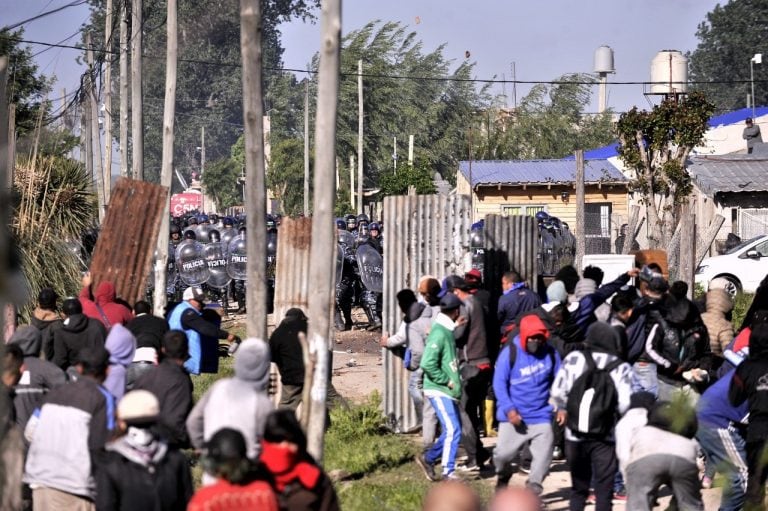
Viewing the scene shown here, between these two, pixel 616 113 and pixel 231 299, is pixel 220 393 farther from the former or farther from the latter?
pixel 616 113

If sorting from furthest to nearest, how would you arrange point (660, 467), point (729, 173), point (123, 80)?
point (729, 173), point (123, 80), point (660, 467)

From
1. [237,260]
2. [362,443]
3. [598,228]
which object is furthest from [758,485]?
[598,228]

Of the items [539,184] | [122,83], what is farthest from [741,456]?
[539,184]

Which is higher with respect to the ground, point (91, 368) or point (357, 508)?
point (91, 368)

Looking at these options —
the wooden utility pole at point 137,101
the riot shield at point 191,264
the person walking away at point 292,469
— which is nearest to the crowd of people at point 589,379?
the person walking away at point 292,469

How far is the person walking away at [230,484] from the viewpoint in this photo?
508 centimetres

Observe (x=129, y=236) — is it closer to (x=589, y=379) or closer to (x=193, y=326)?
(x=193, y=326)

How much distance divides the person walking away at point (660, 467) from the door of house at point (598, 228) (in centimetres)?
2291

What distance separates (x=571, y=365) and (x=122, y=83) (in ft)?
77.2

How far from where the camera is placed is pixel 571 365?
871 centimetres

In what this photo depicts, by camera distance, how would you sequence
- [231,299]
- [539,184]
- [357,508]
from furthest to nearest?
[539,184] < [231,299] < [357,508]

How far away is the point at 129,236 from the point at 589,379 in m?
7.96

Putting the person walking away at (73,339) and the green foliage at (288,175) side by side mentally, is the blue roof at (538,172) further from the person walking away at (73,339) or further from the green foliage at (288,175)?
the person walking away at (73,339)

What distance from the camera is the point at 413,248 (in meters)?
13.1
